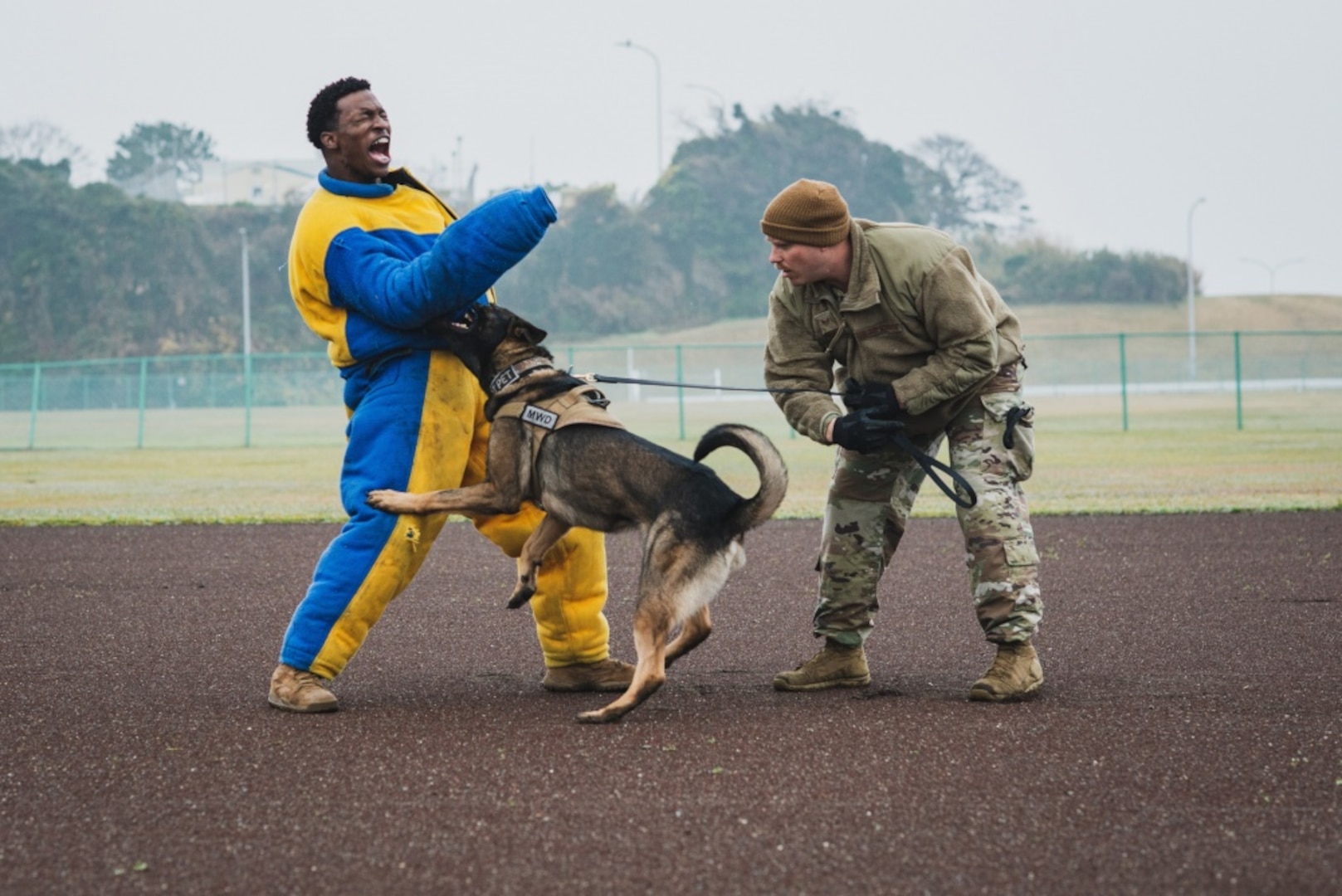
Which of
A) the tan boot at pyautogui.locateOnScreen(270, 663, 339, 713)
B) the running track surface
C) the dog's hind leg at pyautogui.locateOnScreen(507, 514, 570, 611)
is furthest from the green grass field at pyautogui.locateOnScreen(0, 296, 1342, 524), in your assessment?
the dog's hind leg at pyautogui.locateOnScreen(507, 514, 570, 611)

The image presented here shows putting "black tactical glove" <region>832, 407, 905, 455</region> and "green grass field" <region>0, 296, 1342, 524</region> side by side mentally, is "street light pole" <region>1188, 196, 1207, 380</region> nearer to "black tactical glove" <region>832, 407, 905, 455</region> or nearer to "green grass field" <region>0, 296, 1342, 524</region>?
"green grass field" <region>0, 296, 1342, 524</region>

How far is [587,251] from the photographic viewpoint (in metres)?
72.1

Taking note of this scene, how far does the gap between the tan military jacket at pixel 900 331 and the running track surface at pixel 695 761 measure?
3.77 feet

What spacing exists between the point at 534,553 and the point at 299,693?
0.98m

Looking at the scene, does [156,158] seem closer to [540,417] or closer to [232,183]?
[232,183]

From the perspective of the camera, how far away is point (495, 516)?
5.87 metres

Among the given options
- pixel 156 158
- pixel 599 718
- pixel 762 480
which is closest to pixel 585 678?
pixel 599 718

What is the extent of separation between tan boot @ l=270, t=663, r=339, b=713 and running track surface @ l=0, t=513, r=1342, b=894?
0.06 meters

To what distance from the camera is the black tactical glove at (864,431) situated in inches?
217

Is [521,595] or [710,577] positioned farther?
[521,595]

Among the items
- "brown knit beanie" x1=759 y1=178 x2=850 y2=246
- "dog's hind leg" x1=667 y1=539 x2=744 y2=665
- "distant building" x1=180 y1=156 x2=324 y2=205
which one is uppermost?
"distant building" x1=180 y1=156 x2=324 y2=205

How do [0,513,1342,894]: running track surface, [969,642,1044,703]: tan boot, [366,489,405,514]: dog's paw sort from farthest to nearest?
1. [969,642,1044,703]: tan boot
2. [366,489,405,514]: dog's paw
3. [0,513,1342,894]: running track surface

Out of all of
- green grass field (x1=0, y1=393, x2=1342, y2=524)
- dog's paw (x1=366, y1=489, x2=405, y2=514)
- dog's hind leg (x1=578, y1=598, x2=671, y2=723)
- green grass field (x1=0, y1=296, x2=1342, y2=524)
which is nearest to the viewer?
dog's hind leg (x1=578, y1=598, x2=671, y2=723)

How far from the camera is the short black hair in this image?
5.54 metres
